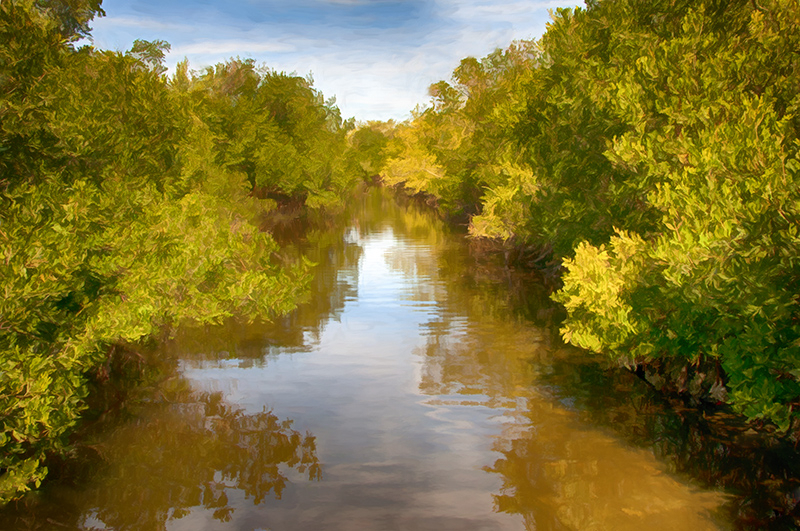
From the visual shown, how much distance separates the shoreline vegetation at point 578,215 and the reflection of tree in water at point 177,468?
982mm

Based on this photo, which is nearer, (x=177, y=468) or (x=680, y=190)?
(x=680, y=190)

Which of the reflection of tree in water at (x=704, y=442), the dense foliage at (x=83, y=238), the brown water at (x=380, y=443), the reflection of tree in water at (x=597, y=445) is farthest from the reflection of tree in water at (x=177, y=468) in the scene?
the reflection of tree in water at (x=704, y=442)

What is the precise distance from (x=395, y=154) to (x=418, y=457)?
328 feet

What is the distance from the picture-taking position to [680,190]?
12195 mm

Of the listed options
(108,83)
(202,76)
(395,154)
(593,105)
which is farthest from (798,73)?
(395,154)

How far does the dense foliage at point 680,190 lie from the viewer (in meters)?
10.3

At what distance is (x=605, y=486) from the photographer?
12.5 metres

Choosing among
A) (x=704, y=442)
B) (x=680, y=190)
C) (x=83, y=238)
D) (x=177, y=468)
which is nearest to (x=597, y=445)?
(x=704, y=442)

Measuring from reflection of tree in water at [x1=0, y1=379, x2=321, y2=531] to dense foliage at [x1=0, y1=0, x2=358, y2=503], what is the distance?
919mm

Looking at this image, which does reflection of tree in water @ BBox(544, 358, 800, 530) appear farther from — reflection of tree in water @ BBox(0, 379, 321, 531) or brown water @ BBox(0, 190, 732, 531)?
reflection of tree in water @ BBox(0, 379, 321, 531)

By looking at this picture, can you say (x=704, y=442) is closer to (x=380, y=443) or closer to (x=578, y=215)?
(x=380, y=443)

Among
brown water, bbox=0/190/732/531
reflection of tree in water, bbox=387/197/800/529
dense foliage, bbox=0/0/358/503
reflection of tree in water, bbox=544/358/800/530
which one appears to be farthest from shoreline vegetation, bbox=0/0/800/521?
brown water, bbox=0/190/732/531

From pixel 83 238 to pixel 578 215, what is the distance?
50.5 feet

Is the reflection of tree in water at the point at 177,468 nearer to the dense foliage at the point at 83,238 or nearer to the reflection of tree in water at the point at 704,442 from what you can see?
the dense foliage at the point at 83,238
